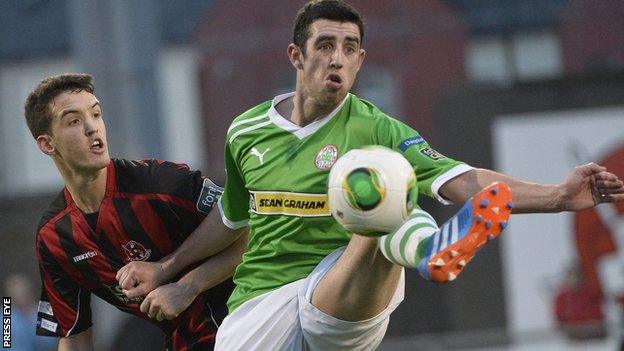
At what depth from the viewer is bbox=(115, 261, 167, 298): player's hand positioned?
6.14 m

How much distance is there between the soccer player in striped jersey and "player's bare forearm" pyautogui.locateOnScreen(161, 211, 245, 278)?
0.16 ft

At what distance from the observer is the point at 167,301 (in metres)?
6.12

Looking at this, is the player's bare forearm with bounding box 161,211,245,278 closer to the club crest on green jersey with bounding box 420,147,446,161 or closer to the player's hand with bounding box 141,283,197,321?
the player's hand with bounding box 141,283,197,321

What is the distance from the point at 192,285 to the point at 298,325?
22.9 inches

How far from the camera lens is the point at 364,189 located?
5258 millimetres

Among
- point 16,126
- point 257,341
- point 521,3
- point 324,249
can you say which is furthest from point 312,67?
point 521,3

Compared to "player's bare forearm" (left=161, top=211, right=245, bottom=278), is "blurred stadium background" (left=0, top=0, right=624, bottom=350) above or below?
below

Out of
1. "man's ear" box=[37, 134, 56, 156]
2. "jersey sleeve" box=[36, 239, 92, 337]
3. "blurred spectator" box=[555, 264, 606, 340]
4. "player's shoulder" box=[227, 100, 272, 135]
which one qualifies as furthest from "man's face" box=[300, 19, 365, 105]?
"blurred spectator" box=[555, 264, 606, 340]

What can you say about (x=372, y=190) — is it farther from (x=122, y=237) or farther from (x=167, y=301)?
(x=122, y=237)

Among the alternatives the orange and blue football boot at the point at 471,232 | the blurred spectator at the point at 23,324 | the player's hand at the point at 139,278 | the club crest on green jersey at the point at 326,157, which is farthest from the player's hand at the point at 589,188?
the blurred spectator at the point at 23,324

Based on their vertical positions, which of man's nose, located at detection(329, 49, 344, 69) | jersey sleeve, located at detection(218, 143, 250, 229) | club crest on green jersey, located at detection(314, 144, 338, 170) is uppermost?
man's nose, located at detection(329, 49, 344, 69)

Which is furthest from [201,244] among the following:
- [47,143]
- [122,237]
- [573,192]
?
[573,192]

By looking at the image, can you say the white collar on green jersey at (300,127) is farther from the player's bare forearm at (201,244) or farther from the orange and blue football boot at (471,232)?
the orange and blue football boot at (471,232)

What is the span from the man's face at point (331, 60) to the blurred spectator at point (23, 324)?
3982 millimetres
